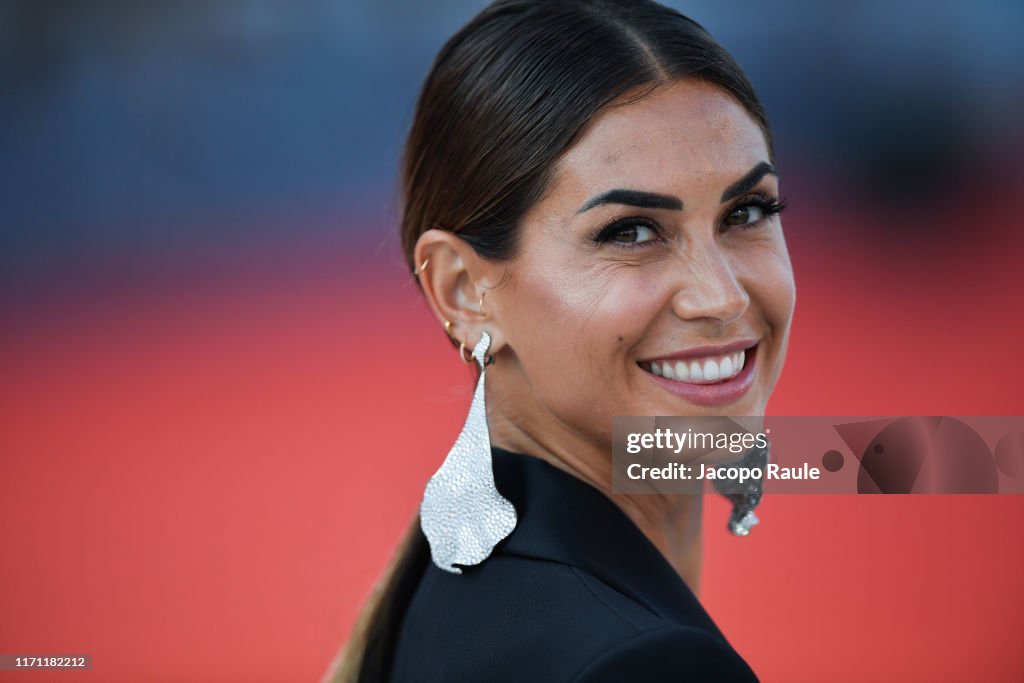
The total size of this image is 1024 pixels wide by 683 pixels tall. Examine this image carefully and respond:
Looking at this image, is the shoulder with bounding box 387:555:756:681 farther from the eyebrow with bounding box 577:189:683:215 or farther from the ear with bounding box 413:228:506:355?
the eyebrow with bounding box 577:189:683:215

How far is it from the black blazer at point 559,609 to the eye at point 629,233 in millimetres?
329

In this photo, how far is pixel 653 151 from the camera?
1.38 metres

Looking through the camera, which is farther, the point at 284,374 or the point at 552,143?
the point at 284,374

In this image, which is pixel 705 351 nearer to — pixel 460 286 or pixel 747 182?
pixel 747 182

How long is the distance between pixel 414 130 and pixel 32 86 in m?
2.89

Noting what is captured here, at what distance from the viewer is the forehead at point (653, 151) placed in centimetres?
137

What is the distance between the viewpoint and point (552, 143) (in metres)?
1.40

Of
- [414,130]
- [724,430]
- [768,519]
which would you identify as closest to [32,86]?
[414,130]

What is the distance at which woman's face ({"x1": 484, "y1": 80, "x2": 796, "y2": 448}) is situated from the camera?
138cm

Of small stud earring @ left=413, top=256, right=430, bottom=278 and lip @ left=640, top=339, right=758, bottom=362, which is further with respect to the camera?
small stud earring @ left=413, top=256, right=430, bottom=278

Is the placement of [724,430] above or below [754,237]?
below

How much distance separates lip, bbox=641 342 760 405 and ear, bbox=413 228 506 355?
25 cm

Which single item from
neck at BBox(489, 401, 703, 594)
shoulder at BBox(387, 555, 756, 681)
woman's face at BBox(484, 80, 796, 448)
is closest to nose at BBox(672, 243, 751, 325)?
woman's face at BBox(484, 80, 796, 448)

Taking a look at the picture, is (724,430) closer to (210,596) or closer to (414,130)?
(414,130)
